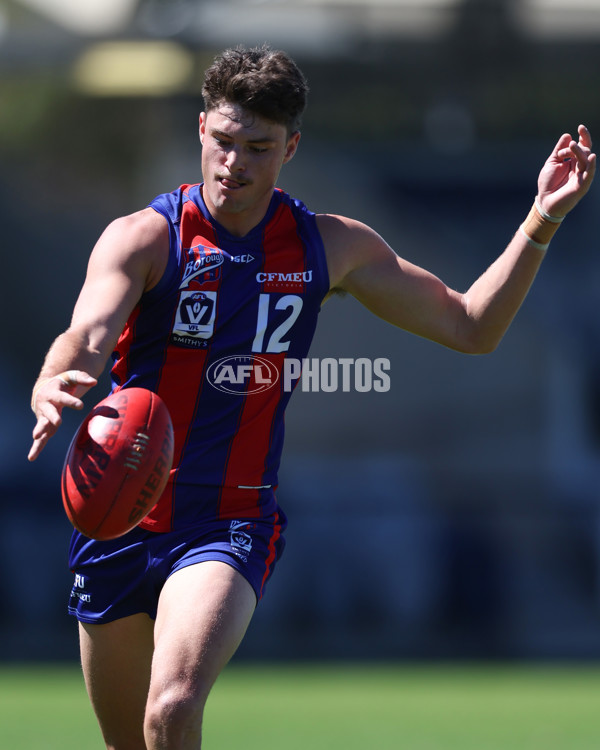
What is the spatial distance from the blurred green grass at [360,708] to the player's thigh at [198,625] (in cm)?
356

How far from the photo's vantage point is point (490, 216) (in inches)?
534

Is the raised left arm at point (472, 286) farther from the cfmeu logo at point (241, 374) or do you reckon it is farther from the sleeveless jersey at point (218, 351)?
the cfmeu logo at point (241, 374)

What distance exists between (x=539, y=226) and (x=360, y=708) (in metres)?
4.91

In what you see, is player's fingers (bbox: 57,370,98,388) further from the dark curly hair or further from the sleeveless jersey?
the dark curly hair

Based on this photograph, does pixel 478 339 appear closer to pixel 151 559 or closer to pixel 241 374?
pixel 241 374

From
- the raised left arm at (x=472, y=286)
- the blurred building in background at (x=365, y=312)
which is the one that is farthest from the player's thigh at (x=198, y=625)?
the blurred building in background at (x=365, y=312)

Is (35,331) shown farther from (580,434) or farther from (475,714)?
(475,714)

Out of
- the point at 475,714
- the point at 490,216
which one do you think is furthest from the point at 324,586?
the point at 490,216

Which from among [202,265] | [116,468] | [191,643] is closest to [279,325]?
[202,265]

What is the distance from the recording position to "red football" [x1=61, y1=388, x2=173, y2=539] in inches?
117

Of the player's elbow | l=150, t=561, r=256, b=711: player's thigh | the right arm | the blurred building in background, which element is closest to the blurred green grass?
the blurred building in background

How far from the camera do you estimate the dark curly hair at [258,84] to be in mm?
3305

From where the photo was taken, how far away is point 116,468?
117 inches

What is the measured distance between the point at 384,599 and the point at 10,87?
7138 mm
